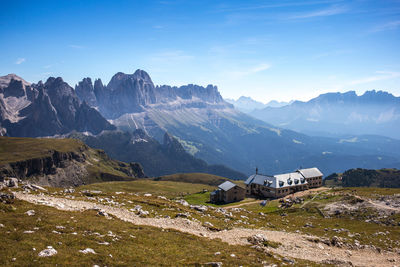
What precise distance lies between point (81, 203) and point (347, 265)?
41306mm

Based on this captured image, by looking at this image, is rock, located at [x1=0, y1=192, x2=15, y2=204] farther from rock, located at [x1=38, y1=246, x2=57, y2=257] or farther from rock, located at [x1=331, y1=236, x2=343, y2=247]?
rock, located at [x1=331, y1=236, x2=343, y2=247]

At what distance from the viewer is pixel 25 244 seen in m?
23.5

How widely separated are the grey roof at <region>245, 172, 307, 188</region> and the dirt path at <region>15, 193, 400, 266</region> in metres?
74.1

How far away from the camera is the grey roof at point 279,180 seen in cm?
11688

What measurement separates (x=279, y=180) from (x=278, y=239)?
8007 cm

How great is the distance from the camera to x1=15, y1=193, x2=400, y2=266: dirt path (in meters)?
35.9

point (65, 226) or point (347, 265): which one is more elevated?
point (65, 226)

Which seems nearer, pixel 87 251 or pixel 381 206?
pixel 87 251

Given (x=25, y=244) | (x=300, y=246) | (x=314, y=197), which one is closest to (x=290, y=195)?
(x=314, y=197)

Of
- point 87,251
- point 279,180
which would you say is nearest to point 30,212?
point 87,251

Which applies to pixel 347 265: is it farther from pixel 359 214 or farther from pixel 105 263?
pixel 359 214

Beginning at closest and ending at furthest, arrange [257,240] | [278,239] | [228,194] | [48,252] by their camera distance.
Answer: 1. [48,252]
2. [257,240]
3. [278,239]
4. [228,194]

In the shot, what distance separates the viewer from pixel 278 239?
41.0 m

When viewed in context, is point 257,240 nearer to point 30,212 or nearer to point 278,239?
point 278,239
